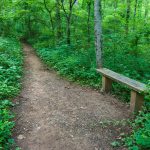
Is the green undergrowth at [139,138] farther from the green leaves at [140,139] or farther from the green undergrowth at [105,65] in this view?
the green undergrowth at [105,65]

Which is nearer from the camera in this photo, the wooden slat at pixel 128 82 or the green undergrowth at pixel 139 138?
the green undergrowth at pixel 139 138

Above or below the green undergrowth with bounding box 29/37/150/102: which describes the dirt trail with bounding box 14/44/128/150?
below

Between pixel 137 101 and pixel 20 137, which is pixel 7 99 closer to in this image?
pixel 20 137

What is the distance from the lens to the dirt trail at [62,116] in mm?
4293

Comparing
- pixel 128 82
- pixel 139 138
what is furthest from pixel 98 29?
pixel 139 138

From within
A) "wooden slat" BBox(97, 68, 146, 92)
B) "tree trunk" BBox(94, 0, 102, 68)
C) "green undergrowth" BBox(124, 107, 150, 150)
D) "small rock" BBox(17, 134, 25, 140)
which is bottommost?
"small rock" BBox(17, 134, 25, 140)

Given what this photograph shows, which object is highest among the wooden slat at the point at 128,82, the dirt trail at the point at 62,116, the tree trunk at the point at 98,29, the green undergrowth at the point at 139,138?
the tree trunk at the point at 98,29

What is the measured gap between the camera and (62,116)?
536cm

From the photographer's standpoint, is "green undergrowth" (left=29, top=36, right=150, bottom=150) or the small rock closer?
the small rock

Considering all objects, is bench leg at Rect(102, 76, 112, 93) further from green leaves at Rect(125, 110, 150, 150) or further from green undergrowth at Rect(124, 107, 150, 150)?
green leaves at Rect(125, 110, 150, 150)

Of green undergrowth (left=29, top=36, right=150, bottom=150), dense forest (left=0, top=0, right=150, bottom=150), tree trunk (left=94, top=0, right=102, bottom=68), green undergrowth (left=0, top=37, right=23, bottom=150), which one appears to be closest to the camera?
green undergrowth (left=0, top=37, right=23, bottom=150)

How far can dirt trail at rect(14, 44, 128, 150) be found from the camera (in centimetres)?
429

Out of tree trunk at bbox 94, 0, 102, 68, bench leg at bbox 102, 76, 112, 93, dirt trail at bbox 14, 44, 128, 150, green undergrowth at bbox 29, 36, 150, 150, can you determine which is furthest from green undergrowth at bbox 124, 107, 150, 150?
tree trunk at bbox 94, 0, 102, 68

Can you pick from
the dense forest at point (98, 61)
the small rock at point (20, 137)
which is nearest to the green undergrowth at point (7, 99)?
the dense forest at point (98, 61)
